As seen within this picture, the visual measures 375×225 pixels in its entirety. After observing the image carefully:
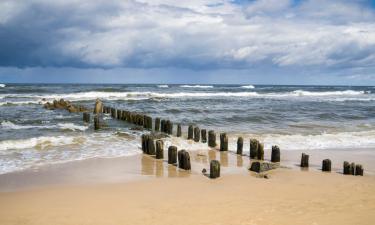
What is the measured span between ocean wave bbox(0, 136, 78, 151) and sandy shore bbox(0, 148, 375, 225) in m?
3.58

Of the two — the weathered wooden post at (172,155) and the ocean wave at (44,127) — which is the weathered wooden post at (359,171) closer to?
the weathered wooden post at (172,155)

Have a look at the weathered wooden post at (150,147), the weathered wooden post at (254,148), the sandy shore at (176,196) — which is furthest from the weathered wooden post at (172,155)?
the weathered wooden post at (254,148)

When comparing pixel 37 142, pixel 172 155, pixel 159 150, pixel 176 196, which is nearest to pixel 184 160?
pixel 172 155

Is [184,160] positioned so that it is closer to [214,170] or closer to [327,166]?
[214,170]

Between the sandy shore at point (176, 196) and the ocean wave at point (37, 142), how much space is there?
11.7 feet

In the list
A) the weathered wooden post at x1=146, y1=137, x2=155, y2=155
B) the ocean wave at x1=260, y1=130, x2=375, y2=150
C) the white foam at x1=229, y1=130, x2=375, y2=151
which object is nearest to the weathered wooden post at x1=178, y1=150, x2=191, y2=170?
the weathered wooden post at x1=146, y1=137, x2=155, y2=155

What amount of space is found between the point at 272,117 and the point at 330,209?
18.4 meters

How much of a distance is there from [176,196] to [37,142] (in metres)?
8.45

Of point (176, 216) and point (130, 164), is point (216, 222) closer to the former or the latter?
point (176, 216)

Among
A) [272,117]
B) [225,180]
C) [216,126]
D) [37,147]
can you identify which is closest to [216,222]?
[225,180]

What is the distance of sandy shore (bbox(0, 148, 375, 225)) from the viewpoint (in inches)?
257

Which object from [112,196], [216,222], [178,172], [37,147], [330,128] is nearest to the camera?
[216,222]

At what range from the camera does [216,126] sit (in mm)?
21219

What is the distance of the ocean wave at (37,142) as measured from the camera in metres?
13.8
